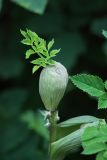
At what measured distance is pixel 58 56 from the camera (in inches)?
119

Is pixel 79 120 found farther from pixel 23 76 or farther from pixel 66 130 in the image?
pixel 23 76

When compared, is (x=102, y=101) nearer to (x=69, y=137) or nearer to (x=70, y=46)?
(x=69, y=137)

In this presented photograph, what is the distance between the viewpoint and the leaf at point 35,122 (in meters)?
2.93

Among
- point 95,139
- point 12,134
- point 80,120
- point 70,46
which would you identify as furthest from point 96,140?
point 70,46

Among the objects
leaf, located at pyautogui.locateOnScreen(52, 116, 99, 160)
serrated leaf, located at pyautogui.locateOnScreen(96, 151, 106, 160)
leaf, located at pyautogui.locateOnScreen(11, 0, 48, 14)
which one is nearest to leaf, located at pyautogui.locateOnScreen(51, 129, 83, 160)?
leaf, located at pyautogui.locateOnScreen(52, 116, 99, 160)

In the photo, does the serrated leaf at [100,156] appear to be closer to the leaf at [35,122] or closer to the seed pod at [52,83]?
the seed pod at [52,83]

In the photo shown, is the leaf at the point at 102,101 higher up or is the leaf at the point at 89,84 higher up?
the leaf at the point at 89,84

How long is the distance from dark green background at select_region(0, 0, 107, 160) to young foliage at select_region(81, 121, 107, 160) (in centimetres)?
187

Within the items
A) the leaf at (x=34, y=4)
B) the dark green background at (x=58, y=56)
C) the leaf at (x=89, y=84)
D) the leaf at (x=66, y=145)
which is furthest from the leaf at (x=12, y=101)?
the leaf at (x=89, y=84)

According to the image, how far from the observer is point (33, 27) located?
3.28m

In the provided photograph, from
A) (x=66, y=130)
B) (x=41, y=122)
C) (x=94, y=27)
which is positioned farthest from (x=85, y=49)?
(x=66, y=130)

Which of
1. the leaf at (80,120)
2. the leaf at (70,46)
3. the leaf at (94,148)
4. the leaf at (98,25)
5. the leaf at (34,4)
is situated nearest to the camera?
the leaf at (94,148)

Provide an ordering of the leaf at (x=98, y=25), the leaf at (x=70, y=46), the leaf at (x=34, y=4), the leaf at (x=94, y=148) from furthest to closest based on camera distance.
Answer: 1. the leaf at (x=98, y=25)
2. the leaf at (x=70, y=46)
3. the leaf at (x=34, y=4)
4. the leaf at (x=94, y=148)

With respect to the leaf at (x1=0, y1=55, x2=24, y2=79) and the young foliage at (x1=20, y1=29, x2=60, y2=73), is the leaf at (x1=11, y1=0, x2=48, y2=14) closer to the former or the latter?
the leaf at (x1=0, y1=55, x2=24, y2=79)
